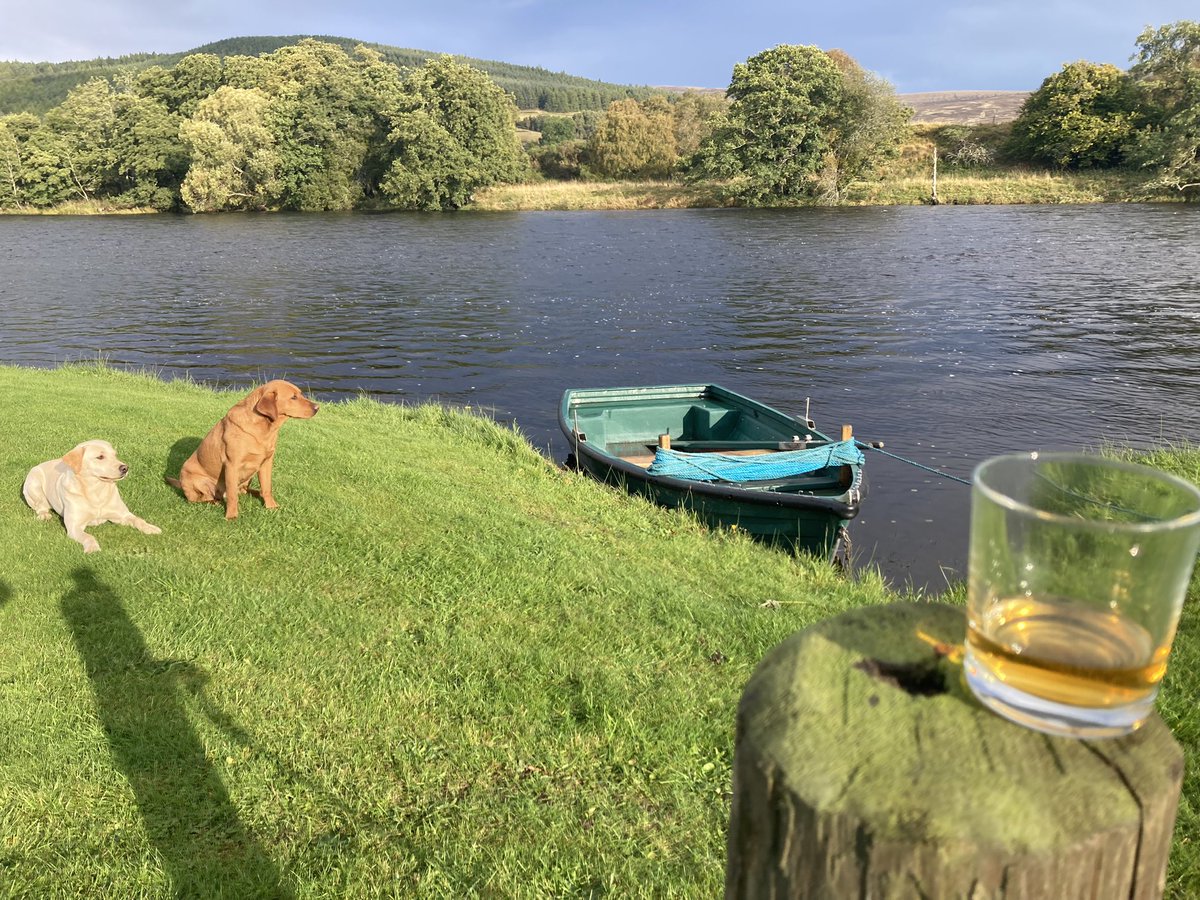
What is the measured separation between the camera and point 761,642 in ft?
16.9

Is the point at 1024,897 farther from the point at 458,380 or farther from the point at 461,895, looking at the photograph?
the point at 458,380

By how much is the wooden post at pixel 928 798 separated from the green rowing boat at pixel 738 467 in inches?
283

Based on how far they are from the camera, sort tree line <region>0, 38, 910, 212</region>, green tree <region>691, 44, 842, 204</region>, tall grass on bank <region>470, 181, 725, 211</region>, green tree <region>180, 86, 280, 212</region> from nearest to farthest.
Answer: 1. green tree <region>691, 44, 842, 204</region>
2. tree line <region>0, 38, 910, 212</region>
3. green tree <region>180, 86, 280, 212</region>
4. tall grass on bank <region>470, 181, 725, 211</region>

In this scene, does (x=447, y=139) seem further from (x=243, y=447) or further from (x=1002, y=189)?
(x=243, y=447)

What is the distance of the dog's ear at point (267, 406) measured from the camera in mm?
6703

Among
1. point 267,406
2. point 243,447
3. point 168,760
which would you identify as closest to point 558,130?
point 267,406

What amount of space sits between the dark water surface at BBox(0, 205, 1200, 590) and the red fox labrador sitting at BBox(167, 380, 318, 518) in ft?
19.8

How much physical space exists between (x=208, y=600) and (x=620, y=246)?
35973 mm

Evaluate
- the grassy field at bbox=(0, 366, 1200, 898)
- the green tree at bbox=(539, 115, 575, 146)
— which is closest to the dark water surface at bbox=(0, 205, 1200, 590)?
the grassy field at bbox=(0, 366, 1200, 898)

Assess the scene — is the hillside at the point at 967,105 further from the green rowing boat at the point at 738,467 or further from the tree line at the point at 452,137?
the green rowing boat at the point at 738,467

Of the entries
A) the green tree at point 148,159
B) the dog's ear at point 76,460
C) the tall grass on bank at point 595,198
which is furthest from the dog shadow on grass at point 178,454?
the green tree at point 148,159

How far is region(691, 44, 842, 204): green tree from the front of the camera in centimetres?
5716

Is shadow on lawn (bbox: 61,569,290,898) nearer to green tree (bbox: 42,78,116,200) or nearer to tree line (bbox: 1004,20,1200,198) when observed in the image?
tree line (bbox: 1004,20,1200,198)

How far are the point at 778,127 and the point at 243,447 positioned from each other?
5708 centimetres
